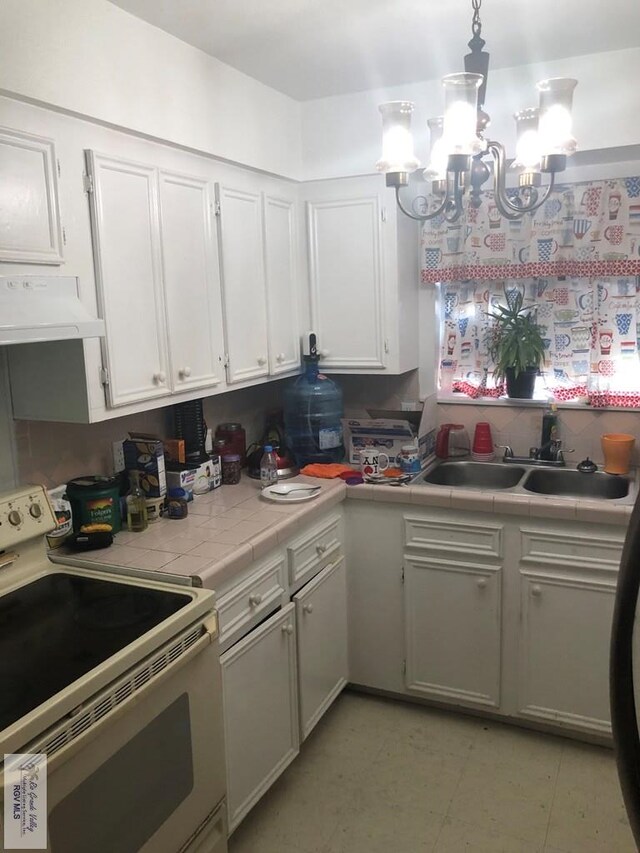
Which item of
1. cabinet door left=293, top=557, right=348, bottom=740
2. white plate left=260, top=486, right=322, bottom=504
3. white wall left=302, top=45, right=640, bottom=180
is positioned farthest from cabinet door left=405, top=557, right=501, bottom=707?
white wall left=302, top=45, right=640, bottom=180

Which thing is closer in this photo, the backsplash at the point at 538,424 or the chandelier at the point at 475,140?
the chandelier at the point at 475,140

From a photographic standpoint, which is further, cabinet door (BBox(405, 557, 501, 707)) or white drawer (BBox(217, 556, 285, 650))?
cabinet door (BBox(405, 557, 501, 707))

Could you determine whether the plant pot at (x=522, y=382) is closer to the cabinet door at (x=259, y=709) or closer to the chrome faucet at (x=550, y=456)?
the chrome faucet at (x=550, y=456)

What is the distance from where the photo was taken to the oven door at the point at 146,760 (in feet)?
4.39

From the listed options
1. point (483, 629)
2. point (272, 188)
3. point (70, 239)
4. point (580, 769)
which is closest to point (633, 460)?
point (483, 629)

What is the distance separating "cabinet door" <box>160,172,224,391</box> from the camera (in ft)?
7.27

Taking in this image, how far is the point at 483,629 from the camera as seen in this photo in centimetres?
263

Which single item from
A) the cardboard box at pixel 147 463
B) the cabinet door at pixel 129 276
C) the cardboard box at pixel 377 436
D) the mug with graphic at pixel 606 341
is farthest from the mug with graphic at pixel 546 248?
the cardboard box at pixel 147 463

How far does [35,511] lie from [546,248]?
220 cm

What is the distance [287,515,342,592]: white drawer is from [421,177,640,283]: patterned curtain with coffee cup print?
1.22 meters

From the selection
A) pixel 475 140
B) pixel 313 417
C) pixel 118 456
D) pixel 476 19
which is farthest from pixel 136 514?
pixel 476 19

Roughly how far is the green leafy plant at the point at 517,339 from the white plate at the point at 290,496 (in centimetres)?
106

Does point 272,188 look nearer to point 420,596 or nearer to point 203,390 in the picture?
point 203,390

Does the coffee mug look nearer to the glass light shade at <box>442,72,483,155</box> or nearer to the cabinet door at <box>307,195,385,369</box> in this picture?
the cabinet door at <box>307,195,385,369</box>
